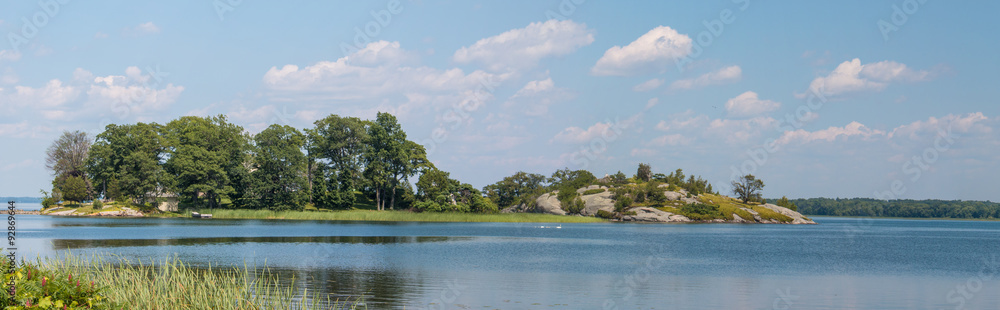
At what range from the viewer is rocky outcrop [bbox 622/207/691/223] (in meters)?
106

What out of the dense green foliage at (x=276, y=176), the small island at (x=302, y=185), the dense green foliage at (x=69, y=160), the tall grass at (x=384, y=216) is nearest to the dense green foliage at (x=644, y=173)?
the small island at (x=302, y=185)

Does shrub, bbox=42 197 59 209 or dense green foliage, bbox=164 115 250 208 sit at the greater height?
dense green foliage, bbox=164 115 250 208

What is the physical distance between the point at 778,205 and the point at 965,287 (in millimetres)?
103344

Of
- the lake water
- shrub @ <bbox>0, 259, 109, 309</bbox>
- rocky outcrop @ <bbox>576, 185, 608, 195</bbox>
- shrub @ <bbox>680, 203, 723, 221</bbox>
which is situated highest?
rocky outcrop @ <bbox>576, 185, 608, 195</bbox>

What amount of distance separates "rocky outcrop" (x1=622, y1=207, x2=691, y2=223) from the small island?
0.16m

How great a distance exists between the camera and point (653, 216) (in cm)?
10744

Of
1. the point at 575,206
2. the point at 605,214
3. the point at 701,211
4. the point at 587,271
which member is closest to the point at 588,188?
the point at 575,206

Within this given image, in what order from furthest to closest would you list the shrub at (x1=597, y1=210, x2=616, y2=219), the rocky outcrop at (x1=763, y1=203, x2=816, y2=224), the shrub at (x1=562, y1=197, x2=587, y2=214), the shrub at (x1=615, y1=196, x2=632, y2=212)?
the rocky outcrop at (x1=763, y1=203, x2=816, y2=224), the shrub at (x1=562, y1=197, x2=587, y2=214), the shrub at (x1=615, y1=196, x2=632, y2=212), the shrub at (x1=597, y1=210, x2=616, y2=219)

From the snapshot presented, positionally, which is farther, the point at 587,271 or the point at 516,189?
the point at 516,189

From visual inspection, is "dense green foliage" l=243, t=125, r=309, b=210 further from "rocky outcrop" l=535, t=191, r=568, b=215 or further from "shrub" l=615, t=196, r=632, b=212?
"shrub" l=615, t=196, r=632, b=212

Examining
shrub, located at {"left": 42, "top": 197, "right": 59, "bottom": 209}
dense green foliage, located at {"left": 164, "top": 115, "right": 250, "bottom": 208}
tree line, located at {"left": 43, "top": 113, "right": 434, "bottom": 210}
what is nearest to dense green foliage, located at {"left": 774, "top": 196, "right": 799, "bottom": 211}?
tree line, located at {"left": 43, "top": 113, "right": 434, "bottom": 210}

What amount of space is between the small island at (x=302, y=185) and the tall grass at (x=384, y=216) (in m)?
0.19

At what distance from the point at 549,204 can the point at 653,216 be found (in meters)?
17.1

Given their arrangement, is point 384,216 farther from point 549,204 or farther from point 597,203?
point 597,203
